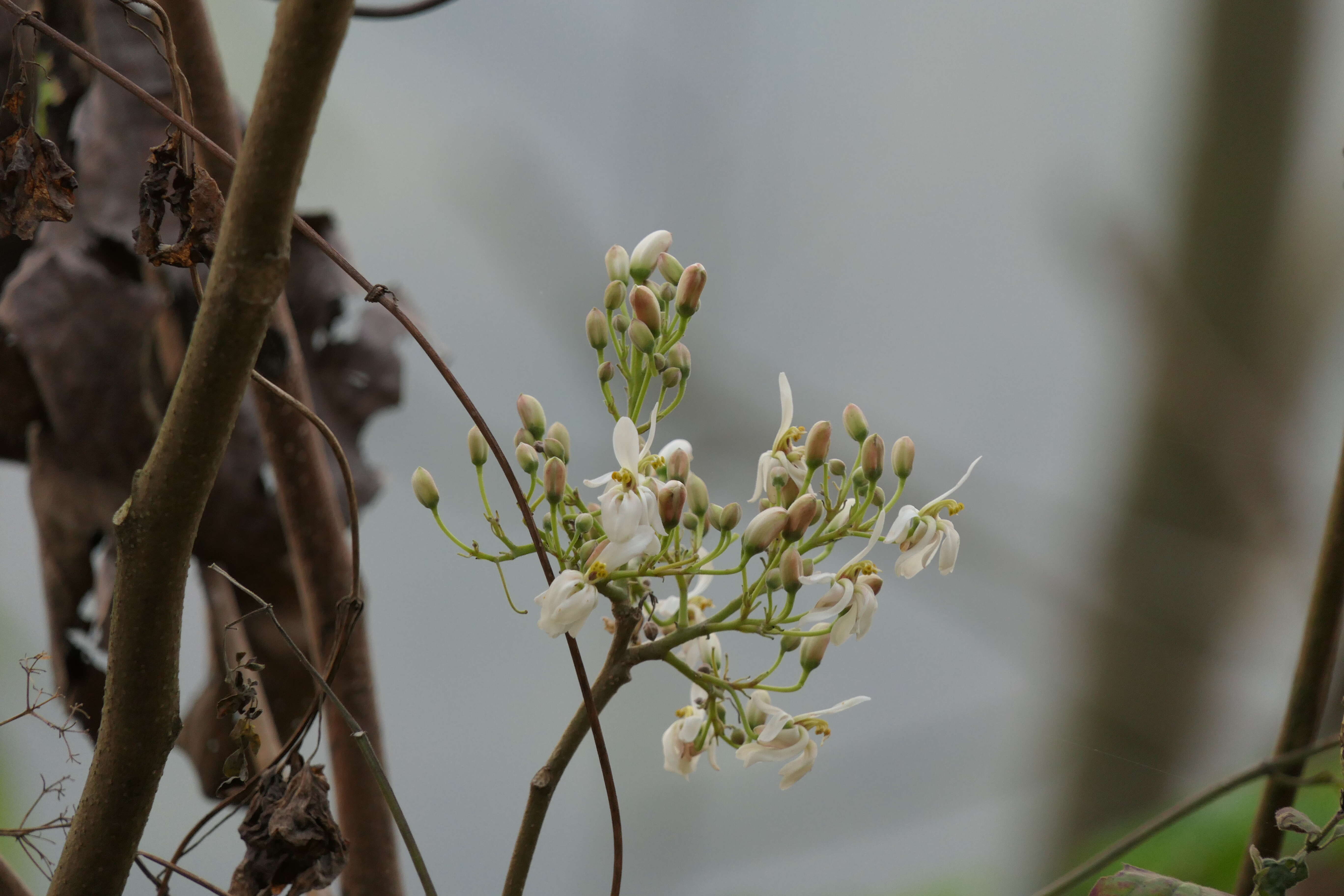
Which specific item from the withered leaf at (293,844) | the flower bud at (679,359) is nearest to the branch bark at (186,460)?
the withered leaf at (293,844)

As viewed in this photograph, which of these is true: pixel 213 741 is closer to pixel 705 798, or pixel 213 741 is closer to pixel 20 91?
pixel 20 91

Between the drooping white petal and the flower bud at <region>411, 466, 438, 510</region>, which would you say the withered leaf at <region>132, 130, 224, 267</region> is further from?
the drooping white petal

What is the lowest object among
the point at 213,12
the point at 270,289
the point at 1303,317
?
the point at 270,289

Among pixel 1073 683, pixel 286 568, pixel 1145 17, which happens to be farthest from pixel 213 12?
pixel 1073 683

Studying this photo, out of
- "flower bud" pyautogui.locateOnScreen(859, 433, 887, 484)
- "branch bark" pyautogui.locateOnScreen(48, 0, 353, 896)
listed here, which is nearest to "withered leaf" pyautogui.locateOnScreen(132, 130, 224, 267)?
"branch bark" pyautogui.locateOnScreen(48, 0, 353, 896)

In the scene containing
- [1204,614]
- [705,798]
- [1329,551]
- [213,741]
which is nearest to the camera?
[1329,551]

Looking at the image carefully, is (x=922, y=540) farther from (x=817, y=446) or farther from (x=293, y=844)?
(x=293, y=844)

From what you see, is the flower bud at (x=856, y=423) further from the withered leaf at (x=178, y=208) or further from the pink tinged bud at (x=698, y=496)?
the withered leaf at (x=178, y=208)
